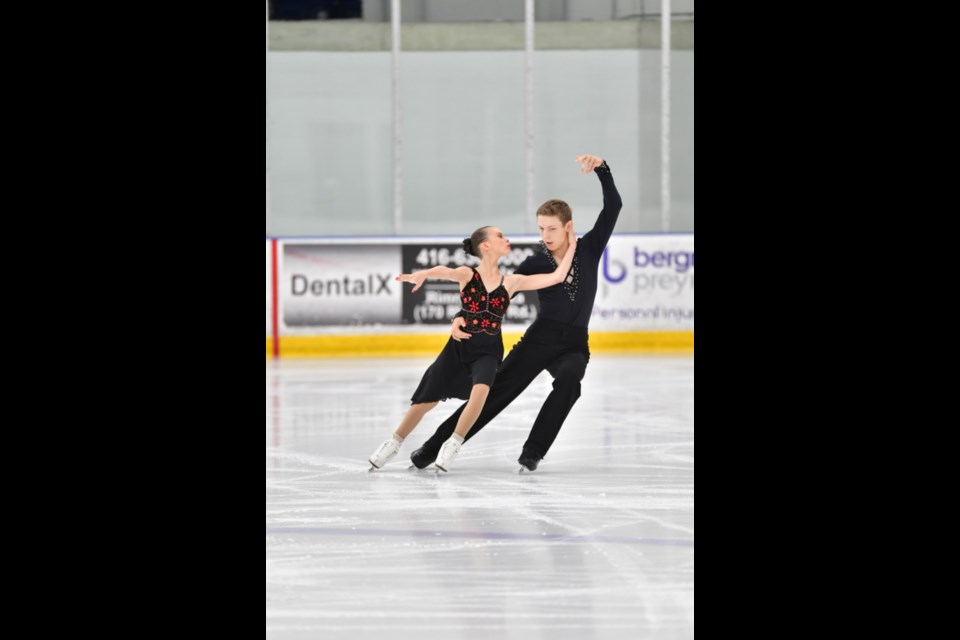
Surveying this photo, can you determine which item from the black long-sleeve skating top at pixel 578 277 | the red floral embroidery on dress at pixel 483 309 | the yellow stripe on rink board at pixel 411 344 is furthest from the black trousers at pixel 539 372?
the yellow stripe on rink board at pixel 411 344

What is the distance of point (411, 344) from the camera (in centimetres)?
1452

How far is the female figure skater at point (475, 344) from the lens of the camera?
6.78m

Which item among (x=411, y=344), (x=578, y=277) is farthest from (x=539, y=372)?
(x=411, y=344)

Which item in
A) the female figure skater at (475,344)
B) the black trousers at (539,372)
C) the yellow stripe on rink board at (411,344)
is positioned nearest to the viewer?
the female figure skater at (475,344)

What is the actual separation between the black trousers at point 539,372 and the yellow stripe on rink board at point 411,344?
279 inches

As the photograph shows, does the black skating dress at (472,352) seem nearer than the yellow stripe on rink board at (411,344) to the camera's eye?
Yes

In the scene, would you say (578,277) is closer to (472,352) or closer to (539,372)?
(539,372)

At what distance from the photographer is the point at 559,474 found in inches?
272

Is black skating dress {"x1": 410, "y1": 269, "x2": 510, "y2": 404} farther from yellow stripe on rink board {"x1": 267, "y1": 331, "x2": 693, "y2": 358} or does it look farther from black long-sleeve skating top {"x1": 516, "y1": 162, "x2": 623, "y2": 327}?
yellow stripe on rink board {"x1": 267, "y1": 331, "x2": 693, "y2": 358}

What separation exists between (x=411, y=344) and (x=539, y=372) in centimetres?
755

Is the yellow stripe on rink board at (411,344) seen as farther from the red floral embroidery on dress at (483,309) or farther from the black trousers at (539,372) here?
the red floral embroidery on dress at (483,309)
